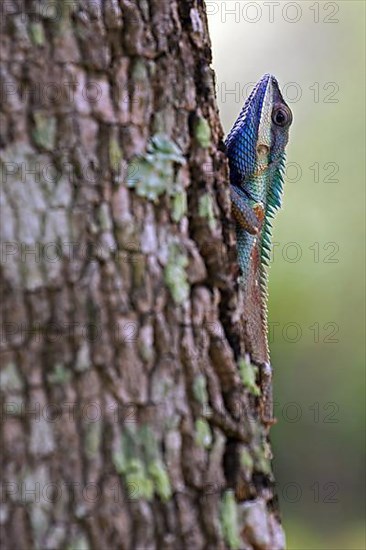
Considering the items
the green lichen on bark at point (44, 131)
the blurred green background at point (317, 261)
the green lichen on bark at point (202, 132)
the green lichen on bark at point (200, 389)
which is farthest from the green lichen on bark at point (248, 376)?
the blurred green background at point (317, 261)

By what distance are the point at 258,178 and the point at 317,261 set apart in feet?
18.9

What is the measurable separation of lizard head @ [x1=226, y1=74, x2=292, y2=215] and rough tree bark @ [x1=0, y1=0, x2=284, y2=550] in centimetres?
86

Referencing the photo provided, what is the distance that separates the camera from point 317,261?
806 cm

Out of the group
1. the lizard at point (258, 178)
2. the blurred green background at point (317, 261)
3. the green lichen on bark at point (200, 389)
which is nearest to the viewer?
the green lichen on bark at point (200, 389)

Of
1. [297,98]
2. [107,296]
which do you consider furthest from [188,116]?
[297,98]

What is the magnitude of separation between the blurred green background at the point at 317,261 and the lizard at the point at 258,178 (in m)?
3.82

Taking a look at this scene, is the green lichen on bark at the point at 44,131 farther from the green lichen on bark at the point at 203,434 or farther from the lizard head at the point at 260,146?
the lizard head at the point at 260,146

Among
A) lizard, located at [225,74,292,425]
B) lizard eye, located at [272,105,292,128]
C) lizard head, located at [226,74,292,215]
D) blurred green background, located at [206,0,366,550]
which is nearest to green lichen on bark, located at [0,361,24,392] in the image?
lizard, located at [225,74,292,425]

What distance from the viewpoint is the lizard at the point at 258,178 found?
7.59 ft

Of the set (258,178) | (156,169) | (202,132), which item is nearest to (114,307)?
(156,169)

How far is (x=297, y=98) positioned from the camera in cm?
711

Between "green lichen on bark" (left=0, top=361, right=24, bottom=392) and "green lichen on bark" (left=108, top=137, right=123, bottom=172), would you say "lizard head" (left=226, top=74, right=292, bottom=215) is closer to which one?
"green lichen on bark" (left=108, top=137, right=123, bottom=172)

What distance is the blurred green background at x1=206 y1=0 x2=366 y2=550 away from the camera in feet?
23.4

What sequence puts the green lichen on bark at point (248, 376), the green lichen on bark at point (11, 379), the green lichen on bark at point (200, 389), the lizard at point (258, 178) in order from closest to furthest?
1. the green lichen on bark at point (11, 379)
2. the green lichen on bark at point (200, 389)
3. the green lichen on bark at point (248, 376)
4. the lizard at point (258, 178)
